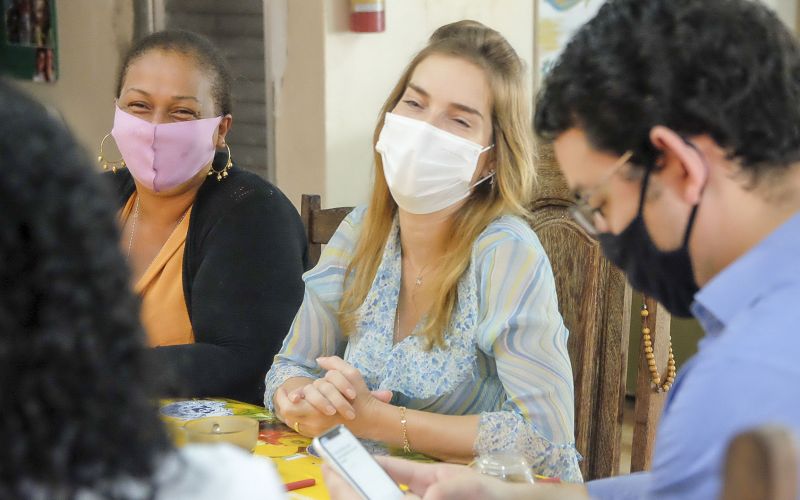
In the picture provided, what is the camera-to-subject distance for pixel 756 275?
0.95 m

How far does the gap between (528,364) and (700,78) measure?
0.77 metres

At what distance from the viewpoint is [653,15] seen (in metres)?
1.03

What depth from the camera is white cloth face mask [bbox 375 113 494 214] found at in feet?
5.90

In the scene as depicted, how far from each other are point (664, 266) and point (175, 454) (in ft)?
2.28

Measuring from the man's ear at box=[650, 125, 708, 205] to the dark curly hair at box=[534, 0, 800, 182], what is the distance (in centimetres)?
1

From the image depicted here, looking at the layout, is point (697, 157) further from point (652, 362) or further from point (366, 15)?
point (366, 15)

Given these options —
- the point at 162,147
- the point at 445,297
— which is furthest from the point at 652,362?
the point at 162,147

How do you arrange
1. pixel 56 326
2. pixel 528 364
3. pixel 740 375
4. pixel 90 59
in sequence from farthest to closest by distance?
pixel 90 59 < pixel 528 364 < pixel 740 375 < pixel 56 326

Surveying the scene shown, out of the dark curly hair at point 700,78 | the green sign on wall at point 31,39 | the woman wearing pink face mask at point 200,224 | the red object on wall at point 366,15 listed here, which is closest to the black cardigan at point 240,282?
the woman wearing pink face mask at point 200,224

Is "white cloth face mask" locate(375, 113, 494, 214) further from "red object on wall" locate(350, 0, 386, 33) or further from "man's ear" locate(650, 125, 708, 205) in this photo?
"red object on wall" locate(350, 0, 386, 33)

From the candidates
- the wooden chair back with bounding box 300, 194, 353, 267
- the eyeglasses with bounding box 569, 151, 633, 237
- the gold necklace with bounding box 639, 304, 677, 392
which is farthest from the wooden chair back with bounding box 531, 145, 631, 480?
the eyeglasses with bounding box 569, 151, 633, 237

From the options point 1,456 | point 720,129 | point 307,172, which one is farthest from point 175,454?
point 307,172

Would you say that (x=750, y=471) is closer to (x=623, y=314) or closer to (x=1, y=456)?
(x=1, y=456)

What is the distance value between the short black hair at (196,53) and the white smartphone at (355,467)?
1280 mm
